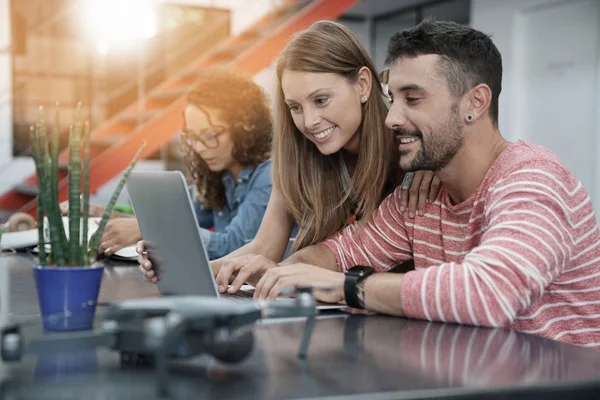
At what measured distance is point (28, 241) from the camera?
2.31 meters

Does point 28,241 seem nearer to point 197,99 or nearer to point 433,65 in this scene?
point 197,99

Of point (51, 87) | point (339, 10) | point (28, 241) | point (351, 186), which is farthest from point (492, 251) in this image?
point (51, 87)

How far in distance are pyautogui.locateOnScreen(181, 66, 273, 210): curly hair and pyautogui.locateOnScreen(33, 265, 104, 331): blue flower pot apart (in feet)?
5.16

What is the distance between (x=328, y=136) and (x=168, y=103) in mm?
4045

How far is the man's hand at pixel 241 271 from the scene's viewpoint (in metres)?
1.41

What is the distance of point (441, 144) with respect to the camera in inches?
55.3

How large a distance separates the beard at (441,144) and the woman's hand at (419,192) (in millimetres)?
94

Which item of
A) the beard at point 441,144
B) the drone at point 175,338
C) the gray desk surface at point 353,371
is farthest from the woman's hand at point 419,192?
the drone at point 175,338

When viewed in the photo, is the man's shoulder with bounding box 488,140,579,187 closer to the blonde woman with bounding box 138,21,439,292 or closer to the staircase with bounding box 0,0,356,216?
the blonde woman with bounding box 138,21,439,292

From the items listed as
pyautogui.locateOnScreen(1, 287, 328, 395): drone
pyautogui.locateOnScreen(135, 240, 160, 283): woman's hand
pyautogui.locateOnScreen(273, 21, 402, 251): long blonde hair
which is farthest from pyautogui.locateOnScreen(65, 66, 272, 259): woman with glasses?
pyautogui.locateOnScreen(1, 287, 328, 395): drone

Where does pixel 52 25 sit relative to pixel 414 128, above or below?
above

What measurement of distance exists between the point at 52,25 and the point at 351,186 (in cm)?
468

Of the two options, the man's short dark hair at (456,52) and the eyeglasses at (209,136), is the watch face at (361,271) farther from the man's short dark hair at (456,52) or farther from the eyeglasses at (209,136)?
the eyeglasses at (209,136)

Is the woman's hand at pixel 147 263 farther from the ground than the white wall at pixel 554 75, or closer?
closer
